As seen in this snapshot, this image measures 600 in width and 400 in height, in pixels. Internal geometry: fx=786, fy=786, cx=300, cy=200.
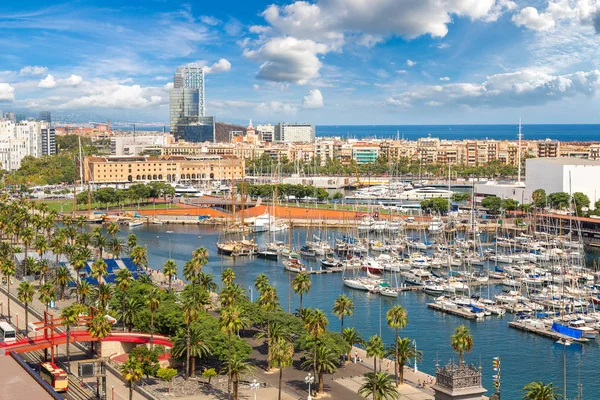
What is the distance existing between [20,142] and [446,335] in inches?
5427

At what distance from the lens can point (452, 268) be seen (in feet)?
210

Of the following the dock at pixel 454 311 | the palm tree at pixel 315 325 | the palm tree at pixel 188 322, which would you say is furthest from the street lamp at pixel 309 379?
the dock at pixel 454 311

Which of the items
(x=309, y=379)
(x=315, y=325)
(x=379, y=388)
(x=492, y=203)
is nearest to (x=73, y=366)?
(x=309, y=379)

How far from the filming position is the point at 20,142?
16425cm

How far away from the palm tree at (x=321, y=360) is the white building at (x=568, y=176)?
215 ft

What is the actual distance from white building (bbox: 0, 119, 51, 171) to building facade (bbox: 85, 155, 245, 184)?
30.2m

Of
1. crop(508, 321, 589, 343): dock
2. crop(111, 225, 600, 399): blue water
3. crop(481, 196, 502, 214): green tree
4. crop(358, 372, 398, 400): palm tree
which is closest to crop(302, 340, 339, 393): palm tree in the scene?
crop(358, 372, 398, 400): palm tree

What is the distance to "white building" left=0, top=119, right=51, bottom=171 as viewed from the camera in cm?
15962

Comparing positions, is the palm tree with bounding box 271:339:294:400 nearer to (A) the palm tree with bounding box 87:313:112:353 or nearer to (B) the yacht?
(A) the palm tree with bounding box 87:313:112:353

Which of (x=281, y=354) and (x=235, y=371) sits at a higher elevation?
(x=281, y=354)

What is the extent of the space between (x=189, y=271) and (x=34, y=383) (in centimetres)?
2011

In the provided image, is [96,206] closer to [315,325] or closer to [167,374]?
[167,374]

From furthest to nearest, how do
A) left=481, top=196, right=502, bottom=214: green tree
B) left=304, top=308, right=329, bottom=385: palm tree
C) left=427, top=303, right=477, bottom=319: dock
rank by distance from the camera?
left=481, top=196, right=502, bottom=214: green tree
left=427, top=303, right=477, bottom=319: dock
left=304, top=308, right=329, bottom=385: palm tree

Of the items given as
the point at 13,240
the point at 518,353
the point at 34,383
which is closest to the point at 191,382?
the point at 34,383
